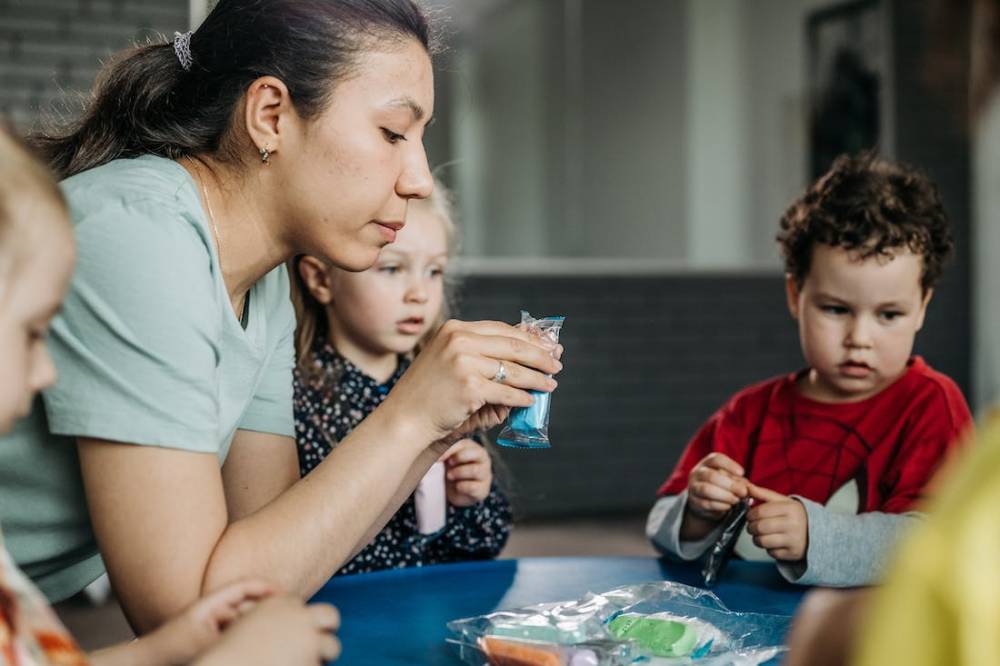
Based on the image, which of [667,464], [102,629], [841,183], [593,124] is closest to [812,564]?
[841,183]

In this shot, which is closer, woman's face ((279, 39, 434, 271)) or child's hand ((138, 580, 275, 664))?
child's hand ((138, 580, 275, 664))

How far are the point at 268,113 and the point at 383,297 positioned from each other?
27.6 inches

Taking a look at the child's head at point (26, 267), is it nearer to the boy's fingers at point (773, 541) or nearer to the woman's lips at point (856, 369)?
the boy's fingers at point (773, 541)

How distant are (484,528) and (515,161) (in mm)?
4708

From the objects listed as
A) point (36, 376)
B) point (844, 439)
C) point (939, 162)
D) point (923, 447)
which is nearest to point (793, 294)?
point (844, 439)

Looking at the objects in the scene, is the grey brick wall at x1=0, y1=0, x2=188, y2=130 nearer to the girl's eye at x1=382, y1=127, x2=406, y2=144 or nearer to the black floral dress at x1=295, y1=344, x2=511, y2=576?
the black floral dress at x1=295, y1=344, x2=511, y2=576

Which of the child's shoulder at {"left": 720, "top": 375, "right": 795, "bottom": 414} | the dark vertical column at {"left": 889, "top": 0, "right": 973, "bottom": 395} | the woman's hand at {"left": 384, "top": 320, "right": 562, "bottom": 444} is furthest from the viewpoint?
the dark vertical column at {"left": 889, "top": 0, "right": 973, "bottom": 395}

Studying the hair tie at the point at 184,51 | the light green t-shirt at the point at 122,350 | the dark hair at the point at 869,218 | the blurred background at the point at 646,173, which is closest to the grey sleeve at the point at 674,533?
the dark hair at the point at 869,218

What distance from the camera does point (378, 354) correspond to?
Result: 2.07 m

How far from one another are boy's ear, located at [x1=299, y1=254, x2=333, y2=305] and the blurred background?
7.79ft

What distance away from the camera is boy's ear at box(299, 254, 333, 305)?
81.0 inches

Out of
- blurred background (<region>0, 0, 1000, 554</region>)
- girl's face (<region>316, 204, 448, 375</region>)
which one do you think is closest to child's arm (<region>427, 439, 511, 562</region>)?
girl's face (<region>316, 204, 448, 375</region>)

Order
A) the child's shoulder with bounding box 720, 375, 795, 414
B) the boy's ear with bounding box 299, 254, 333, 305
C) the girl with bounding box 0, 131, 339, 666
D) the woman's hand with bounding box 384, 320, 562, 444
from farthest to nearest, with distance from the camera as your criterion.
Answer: the boy's ear with bounding box 299, 254, 333, 305, the child's shoulder with bounding box 720, 375, 795, 414, the woman's hand with bounding box 384, 320, 562, 444, the girl with bounding box 0, 131, 339, 666

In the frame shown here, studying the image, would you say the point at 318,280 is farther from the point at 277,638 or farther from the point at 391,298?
the point at 277,638
